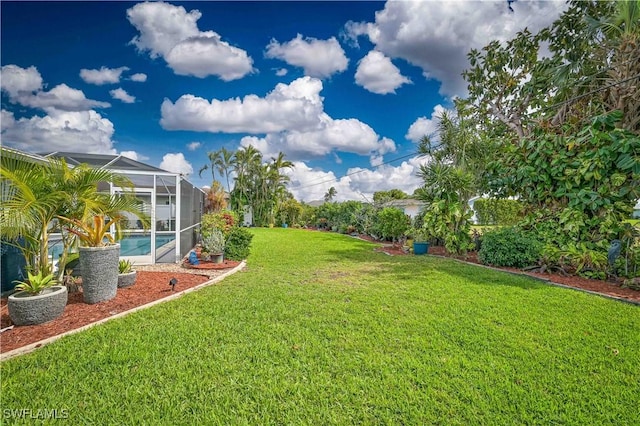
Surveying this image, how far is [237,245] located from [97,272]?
4.21 m

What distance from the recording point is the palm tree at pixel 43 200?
3.31m

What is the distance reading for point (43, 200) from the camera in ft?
11.5

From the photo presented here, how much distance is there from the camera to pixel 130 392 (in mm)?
2227

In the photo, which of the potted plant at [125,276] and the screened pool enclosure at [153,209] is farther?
the screened pool enclosure at [153,209]

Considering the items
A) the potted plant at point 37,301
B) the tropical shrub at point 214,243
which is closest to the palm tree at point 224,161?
the tropical shrub at point 214,243

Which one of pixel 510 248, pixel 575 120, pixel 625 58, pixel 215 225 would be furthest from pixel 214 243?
pixel 625 58

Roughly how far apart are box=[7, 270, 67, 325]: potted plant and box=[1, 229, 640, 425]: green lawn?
0.74 metres

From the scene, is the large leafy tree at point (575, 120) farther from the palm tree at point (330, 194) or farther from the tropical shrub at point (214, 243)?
the palm tree at point (330, 194)

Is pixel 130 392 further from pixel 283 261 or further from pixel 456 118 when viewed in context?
pixel 456 118

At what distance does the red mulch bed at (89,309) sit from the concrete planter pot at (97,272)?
5.3 inches

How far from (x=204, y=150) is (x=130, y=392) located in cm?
2574

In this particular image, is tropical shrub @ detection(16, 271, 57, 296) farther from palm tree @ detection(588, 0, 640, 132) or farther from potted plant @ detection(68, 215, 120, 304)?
palm tree @ detection(588, 0, 640, 132)

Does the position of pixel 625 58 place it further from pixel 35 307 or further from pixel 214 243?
pixel 35 307

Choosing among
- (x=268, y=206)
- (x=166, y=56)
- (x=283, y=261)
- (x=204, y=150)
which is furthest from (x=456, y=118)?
(x=204, y=150)
